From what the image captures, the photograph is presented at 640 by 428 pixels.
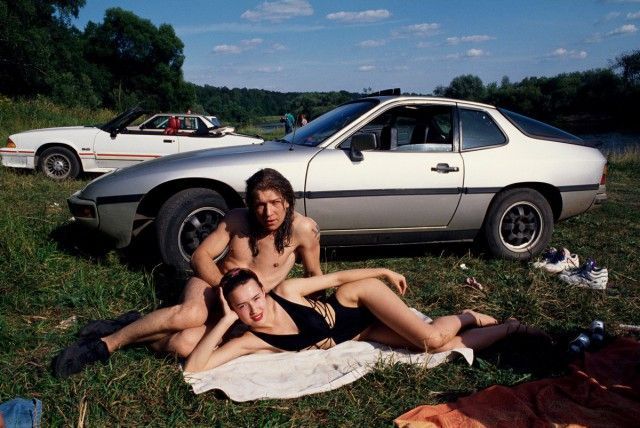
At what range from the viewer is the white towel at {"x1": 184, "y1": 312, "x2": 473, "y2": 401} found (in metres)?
3.01

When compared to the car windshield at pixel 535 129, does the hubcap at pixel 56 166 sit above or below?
below

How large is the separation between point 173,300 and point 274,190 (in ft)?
4.92

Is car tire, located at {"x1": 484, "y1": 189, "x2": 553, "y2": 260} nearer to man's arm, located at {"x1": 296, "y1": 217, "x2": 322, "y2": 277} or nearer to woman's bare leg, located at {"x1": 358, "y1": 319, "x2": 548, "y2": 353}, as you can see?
woman's bare leg, located at {"x1": 358, "y1": 319, "x2": 548, "y2": 353}

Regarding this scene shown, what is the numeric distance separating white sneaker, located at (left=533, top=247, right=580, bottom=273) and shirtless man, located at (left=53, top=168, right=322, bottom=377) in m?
2.54

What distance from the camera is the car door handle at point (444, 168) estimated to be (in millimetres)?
4934

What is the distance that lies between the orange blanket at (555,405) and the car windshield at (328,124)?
2714 millimetres

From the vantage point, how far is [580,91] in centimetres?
5956

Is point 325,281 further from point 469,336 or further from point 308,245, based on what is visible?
point 469,336

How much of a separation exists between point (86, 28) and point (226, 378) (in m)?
66.3

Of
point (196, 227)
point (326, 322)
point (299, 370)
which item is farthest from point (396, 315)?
point (196, 227)

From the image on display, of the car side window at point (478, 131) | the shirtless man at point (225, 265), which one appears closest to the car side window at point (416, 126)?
the car side window at point (478, 131)

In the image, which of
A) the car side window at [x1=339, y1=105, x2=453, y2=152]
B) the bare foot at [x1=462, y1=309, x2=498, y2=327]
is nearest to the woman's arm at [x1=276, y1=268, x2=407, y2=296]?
the bare foot at [x1=462, y1=309, x2=498, y2=327]

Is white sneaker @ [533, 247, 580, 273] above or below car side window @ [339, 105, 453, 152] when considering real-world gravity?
below

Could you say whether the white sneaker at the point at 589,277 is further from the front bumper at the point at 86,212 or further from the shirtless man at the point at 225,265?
the front bumper at the point at 86,212
